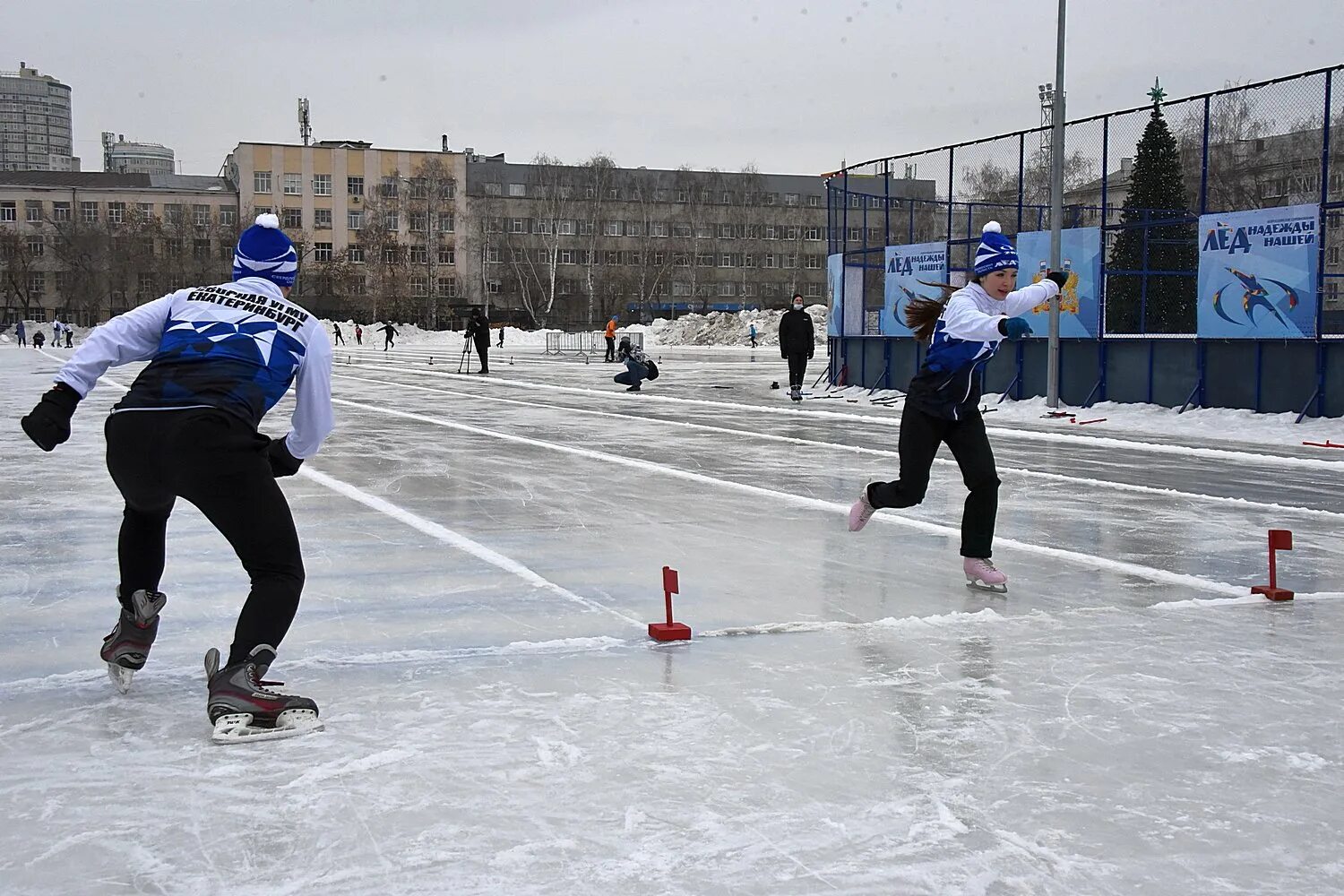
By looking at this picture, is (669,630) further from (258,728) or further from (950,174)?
(950,174)

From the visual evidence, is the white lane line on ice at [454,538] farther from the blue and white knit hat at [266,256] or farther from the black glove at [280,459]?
the blue and white knit hat at [266,256]

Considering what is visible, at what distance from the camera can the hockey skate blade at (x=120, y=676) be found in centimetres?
481

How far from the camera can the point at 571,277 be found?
10344 centimetres

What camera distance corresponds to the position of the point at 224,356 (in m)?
4.35

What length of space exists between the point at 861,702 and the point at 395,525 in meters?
4.81

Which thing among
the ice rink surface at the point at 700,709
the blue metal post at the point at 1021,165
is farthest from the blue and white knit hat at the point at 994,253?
the blue metal post at the point at 1021,165

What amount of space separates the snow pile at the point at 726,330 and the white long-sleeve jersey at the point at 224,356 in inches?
2440

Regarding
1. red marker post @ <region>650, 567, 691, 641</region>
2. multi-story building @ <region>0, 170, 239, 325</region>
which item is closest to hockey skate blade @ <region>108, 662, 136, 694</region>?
red marker post @ <region>650, 567, 691, 641</region>

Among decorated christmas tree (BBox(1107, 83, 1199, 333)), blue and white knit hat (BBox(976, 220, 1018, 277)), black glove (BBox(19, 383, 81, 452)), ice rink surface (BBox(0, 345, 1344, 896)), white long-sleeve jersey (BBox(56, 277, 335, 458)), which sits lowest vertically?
ice rink surface (BBox(0, 345, 1344, 896))

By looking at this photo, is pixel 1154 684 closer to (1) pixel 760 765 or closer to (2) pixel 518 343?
(1) pixel 760 765

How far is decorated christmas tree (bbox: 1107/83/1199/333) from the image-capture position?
25.4 meters

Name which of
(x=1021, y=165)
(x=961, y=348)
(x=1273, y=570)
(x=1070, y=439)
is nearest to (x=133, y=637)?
(x=961, y=348)

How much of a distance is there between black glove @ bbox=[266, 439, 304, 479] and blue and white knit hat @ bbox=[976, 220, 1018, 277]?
3753mm

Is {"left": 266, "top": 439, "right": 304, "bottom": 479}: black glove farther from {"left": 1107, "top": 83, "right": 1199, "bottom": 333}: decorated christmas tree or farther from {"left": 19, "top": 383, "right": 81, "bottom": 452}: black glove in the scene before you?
{"left": 1107, "top": 83, "right": 1199, "bottom": 333}: decorated christmas tree
